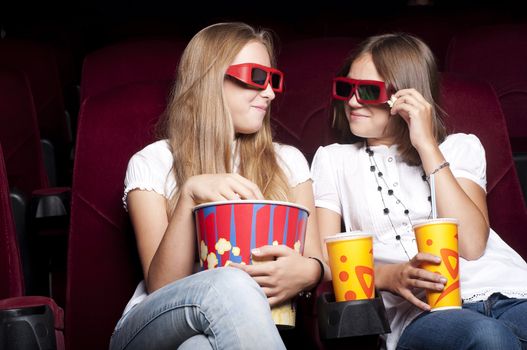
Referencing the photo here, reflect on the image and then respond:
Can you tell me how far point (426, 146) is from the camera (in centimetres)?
135

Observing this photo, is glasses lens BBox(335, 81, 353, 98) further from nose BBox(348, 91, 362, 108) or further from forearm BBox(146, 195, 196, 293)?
forearm BBox(146, 195, 196, 293)

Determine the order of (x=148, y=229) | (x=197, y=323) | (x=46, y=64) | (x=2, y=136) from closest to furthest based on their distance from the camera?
(x=197, y=323)
(x=148, y=229)
(x=2, y=136)
(x=46, y=64)

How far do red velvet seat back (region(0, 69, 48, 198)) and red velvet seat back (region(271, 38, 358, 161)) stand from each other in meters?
0.55

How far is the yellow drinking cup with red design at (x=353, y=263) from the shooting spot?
1075mm

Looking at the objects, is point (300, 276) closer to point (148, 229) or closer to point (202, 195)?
point (202, 195)

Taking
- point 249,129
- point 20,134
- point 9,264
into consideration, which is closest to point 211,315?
point 9,264

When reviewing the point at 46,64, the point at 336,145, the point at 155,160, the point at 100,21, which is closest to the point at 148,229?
the point at 155,160

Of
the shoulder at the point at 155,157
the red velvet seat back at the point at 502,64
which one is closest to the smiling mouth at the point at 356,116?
the shoulder at the point at 155,157

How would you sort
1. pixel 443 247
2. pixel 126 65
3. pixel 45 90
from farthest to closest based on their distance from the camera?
pixel 45 90
pixel 126 65
pixel 443 247

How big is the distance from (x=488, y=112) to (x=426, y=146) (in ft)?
0.79

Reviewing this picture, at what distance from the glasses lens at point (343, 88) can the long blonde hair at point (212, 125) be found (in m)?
0.13

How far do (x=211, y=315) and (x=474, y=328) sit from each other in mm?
332

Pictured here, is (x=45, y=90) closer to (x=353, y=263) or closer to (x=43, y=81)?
(x=43, y=81)

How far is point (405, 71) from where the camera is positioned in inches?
56.2
